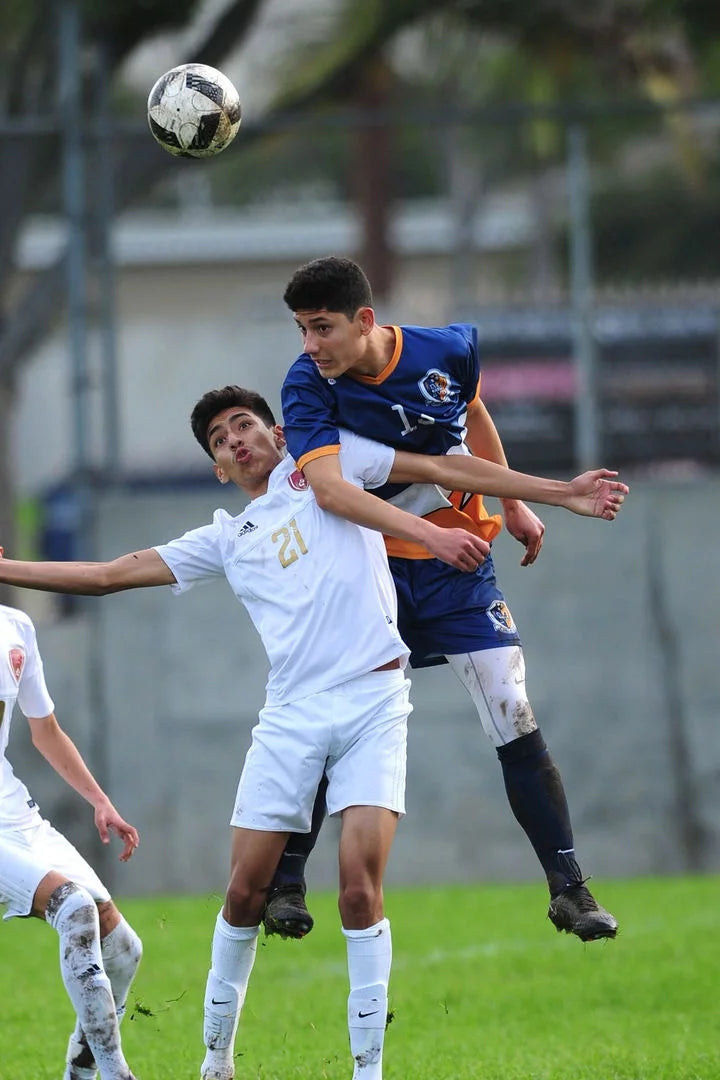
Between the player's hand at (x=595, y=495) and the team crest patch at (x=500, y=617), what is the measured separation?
2.40 feet

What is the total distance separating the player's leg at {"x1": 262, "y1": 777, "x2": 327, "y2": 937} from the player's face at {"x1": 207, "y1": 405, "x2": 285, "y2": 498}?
1089 mm

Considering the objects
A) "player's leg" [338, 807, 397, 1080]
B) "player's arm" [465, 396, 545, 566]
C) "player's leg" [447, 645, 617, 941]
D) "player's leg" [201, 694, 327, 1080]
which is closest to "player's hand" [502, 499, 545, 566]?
"player's arm" [465, 396, 545, 566]

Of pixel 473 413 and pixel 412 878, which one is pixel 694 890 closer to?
pixel 412 878

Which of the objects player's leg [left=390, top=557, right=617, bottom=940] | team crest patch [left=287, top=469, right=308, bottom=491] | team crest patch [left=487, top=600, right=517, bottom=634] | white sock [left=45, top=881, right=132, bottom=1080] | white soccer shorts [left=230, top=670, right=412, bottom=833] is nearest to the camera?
white sock [left=45, top=881, right=132, bottom=1080]

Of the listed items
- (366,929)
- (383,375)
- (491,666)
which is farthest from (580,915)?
(383,375)

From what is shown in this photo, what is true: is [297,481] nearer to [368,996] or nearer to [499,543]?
[368,996]

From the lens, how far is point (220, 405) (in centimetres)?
621

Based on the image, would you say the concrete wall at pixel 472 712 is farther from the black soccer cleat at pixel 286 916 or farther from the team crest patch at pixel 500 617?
the black soccer cleat at pixel 286 916

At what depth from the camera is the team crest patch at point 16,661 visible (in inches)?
242

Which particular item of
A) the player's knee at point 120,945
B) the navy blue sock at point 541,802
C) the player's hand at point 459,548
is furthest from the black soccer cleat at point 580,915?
the player's knee at point 120,945

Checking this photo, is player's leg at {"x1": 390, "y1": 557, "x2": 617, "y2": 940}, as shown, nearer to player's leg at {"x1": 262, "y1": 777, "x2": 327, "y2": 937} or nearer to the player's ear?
player's leg at {"x1": 262, "y1": 777, "x2": 327, "y2": 937}

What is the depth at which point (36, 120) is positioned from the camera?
13.1 metres

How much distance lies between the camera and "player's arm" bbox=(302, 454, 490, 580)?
18.8 feet

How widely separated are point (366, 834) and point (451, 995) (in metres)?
3.52
